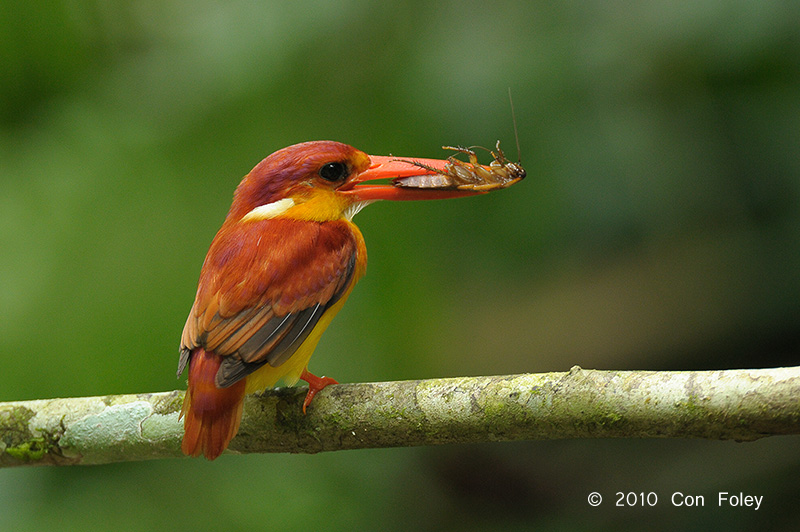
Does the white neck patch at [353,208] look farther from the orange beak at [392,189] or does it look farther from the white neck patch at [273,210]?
the white neck patch at [273,210]

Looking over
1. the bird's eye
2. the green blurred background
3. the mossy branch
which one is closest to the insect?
the bird's eye

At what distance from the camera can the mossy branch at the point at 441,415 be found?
1.35 m

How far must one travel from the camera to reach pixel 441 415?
1.62 meters

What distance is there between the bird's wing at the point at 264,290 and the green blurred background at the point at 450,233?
666mm

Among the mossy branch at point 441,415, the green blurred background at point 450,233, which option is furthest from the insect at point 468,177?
the mossy branch at point 441,415

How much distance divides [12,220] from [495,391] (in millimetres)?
2249

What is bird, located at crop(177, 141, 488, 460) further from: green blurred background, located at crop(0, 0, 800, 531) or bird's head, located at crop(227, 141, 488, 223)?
green blurred background, located at crop(0, 0, 800, 531)

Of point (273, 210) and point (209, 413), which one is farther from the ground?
point (273, 210)

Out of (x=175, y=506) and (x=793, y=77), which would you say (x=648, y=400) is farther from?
(x=175, y=506)

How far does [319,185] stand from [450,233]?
2.75 feet

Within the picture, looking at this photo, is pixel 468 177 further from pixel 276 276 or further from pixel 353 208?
pixel 276 276

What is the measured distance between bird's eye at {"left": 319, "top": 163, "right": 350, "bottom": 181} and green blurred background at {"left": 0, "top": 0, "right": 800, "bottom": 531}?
54cm
